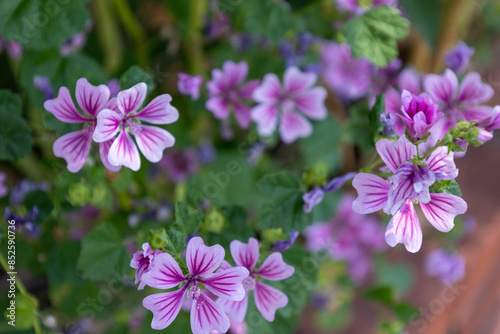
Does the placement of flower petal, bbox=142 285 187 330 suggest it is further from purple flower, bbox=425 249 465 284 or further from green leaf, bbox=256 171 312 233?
purple flower, bbox=425 249 465 284

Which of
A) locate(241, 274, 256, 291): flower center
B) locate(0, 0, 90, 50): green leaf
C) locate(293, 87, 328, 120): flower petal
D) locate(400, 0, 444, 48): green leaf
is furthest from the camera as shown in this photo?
locate(400, 0, 444, 48): green leaf

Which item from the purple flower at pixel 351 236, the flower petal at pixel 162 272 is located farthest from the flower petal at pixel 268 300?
the purple flower at pixel 351 236

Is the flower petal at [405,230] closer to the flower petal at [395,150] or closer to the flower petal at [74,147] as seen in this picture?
the flower petal at [395,150]

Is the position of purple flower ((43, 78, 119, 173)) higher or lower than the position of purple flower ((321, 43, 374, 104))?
higher

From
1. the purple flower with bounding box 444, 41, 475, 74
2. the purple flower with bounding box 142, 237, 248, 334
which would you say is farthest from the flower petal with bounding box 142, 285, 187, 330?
the purple flower with bounding box 444, 41, 475, 74

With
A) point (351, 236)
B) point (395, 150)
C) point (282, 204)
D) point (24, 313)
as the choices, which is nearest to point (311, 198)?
point (282, 204)

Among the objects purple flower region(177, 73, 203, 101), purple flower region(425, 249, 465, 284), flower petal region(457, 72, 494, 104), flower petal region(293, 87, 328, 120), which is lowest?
purple flower region(425, 249, 465, 284)

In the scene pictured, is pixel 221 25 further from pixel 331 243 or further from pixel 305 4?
pixel 331 243
